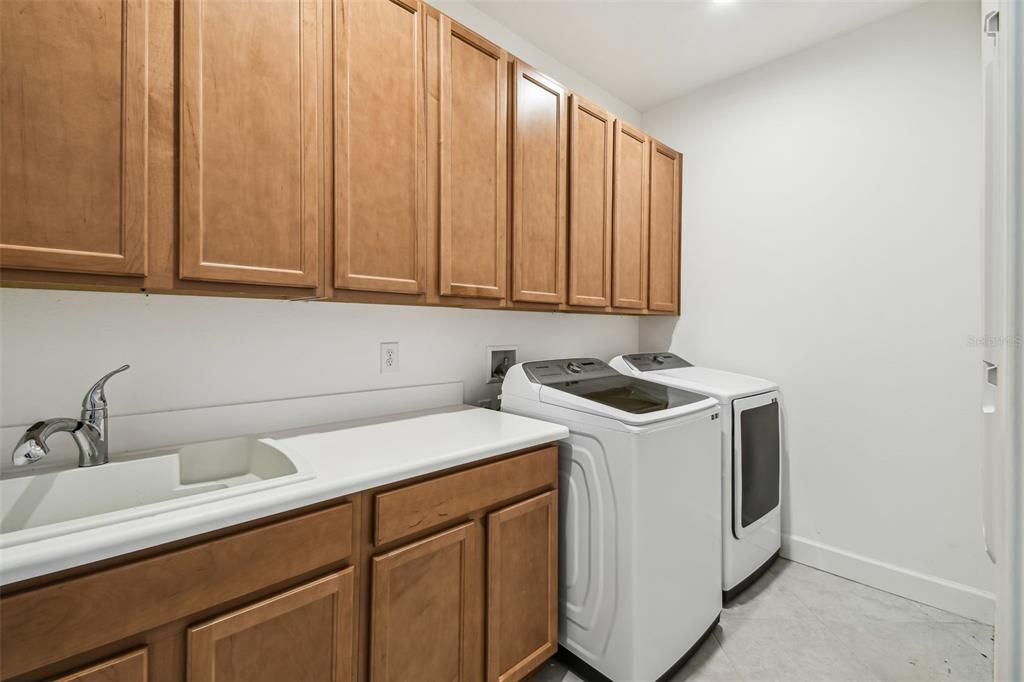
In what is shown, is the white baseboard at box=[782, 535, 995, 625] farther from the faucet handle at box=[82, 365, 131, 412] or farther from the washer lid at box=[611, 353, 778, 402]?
the faucet handle at box=[82, 365, 131, 412]

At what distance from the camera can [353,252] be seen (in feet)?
4.45

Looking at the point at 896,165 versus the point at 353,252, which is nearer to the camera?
the point at 353,252

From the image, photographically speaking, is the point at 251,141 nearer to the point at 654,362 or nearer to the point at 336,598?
the point at 336,598

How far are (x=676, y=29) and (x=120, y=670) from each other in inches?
117

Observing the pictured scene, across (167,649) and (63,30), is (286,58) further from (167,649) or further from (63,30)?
(167,649)

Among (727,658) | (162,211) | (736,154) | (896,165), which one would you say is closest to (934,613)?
(727,658)

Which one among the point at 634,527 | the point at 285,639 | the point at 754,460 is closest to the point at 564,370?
the point at 634,527

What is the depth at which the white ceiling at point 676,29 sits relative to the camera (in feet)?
6.75

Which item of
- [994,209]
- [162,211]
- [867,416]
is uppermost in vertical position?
[162,211]

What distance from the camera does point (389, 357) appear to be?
5.98ft

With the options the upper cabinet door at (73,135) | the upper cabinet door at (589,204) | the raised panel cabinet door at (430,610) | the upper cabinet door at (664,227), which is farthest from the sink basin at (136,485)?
the upper cabinet door at (664,227)

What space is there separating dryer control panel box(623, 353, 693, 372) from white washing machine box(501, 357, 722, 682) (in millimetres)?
619

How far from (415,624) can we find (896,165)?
9.18 feet

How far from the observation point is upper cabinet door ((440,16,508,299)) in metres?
1.57
